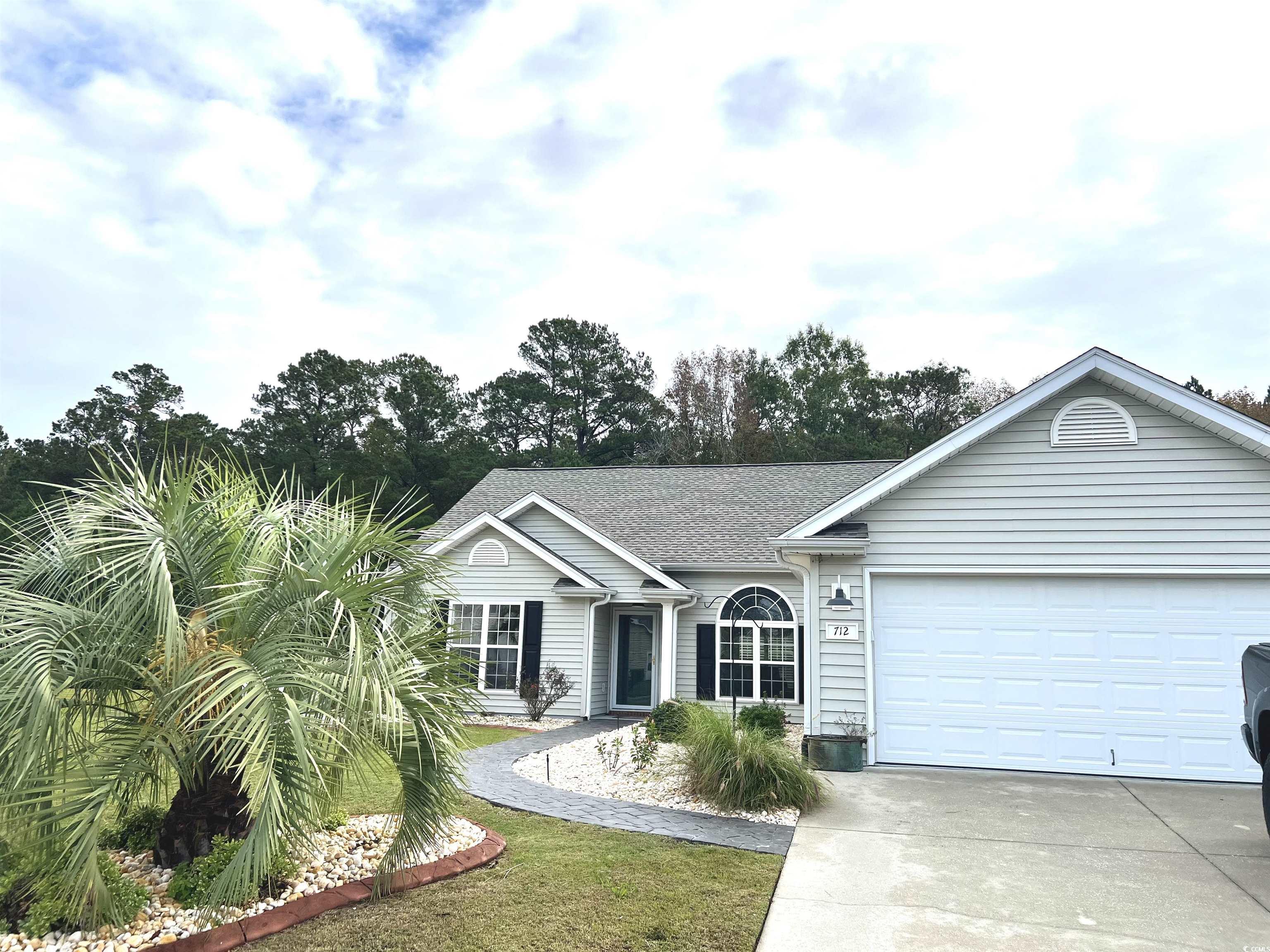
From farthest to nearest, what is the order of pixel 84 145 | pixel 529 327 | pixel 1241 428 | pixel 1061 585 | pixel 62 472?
pixel 529 327, pixel 62 472, pixel 84 145, pixel 1061 585, pixel 1241 428

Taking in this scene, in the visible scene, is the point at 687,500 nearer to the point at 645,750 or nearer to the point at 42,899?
→ the point at 645,750

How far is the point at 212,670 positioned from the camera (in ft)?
13.7

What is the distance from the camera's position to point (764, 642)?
15.9 metres

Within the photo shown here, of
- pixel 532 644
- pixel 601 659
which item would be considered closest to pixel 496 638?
pixel 532 644

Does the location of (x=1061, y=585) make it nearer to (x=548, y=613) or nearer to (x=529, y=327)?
(x=548, y=613)

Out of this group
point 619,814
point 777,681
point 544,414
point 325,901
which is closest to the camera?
point 325,901

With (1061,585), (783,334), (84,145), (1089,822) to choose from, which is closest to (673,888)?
(1089,822)

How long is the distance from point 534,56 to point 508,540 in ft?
30.5

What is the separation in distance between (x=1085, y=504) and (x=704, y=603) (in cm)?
823

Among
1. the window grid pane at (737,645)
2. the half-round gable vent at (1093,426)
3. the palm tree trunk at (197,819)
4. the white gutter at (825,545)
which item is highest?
Result: the half-round gable vent at (1093,426)

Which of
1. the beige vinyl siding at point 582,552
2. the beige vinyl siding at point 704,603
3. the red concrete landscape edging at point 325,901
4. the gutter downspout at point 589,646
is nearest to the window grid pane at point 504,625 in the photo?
the gutter downspout at point 589,646

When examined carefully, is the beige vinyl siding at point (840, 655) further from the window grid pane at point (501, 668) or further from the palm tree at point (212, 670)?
the window grid pane at point (501, 668)

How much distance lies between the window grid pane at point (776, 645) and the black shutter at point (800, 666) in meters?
0.17

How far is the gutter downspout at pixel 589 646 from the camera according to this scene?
1573 cm
